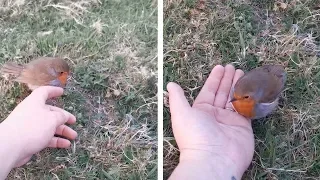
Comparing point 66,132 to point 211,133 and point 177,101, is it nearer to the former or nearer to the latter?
point 177,101

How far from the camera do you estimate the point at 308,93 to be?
267 cm

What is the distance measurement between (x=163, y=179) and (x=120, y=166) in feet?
0.67

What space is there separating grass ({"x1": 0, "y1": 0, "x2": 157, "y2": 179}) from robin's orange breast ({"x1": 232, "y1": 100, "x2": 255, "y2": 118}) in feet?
1.34

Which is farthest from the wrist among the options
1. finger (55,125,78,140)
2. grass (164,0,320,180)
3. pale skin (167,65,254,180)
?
finger (55,125,78,140)

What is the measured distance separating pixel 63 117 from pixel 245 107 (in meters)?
0.80

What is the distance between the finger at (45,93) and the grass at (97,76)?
0.10 m

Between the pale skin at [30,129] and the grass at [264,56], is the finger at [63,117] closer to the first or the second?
the pale skin at [30,129]

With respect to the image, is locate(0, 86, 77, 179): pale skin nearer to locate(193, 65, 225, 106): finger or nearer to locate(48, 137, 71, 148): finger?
locate(48, 137, 71, 148): finger

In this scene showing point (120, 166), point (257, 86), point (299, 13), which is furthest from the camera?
point (299, 13)

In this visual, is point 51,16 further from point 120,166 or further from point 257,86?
point 257,86

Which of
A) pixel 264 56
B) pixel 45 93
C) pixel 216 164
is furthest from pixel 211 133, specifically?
pixel 45 93

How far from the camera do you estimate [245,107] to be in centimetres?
249

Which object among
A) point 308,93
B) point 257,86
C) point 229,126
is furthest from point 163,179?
point 308,93

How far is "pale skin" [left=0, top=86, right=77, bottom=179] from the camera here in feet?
7.93
